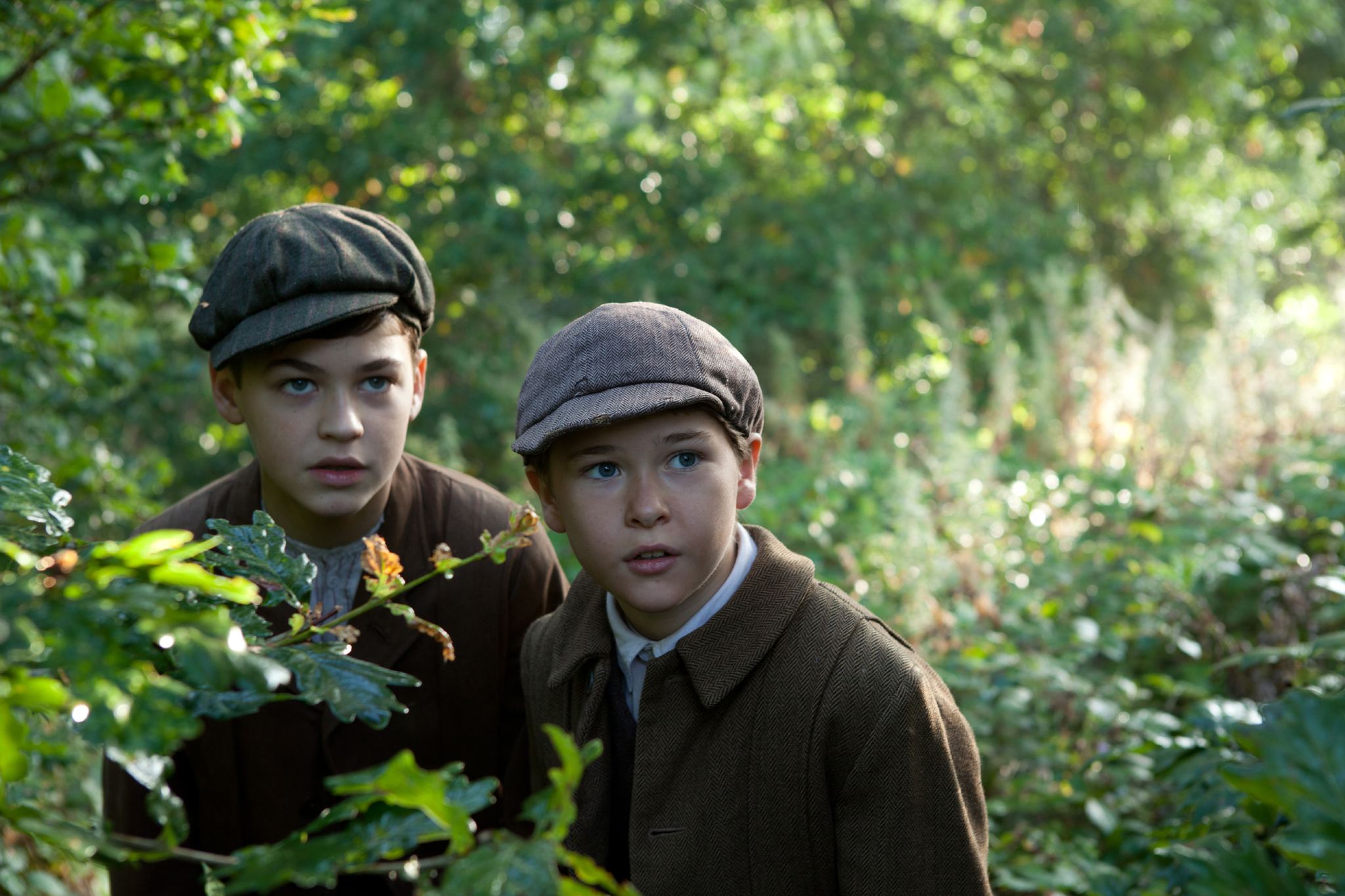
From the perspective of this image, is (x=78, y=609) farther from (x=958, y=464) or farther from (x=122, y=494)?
(x=958, y=464)

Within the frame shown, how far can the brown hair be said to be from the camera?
1.76 m

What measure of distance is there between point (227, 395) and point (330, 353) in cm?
31

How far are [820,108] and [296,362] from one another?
6.18 m

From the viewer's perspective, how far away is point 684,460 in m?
1.53

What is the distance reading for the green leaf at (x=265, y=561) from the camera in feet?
3.64

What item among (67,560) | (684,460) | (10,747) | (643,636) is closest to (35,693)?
(10,747)

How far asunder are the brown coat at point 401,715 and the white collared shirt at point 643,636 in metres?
0.38

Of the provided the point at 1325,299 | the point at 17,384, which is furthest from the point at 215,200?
the point at 1325,299

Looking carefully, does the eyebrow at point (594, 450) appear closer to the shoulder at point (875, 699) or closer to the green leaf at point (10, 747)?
the shoulder at point (875, 699)

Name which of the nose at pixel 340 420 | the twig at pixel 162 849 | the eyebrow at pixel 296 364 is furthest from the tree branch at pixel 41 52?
the twig at pixel 162 849

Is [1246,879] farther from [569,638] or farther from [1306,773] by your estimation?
[569,638]

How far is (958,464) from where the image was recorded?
3881 millimetres

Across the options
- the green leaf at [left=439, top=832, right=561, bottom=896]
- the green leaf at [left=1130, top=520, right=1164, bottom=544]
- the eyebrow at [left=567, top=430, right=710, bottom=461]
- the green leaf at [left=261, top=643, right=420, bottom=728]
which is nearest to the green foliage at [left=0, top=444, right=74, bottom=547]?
the green leaf at [left=261, top=643, right=420, bottom=728]

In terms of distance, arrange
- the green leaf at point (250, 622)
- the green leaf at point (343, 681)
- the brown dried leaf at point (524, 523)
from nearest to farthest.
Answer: the green leaf at point (343, 681) < the green leaf at point (250, 622) < the brown dried leaf at point (524, 523)
